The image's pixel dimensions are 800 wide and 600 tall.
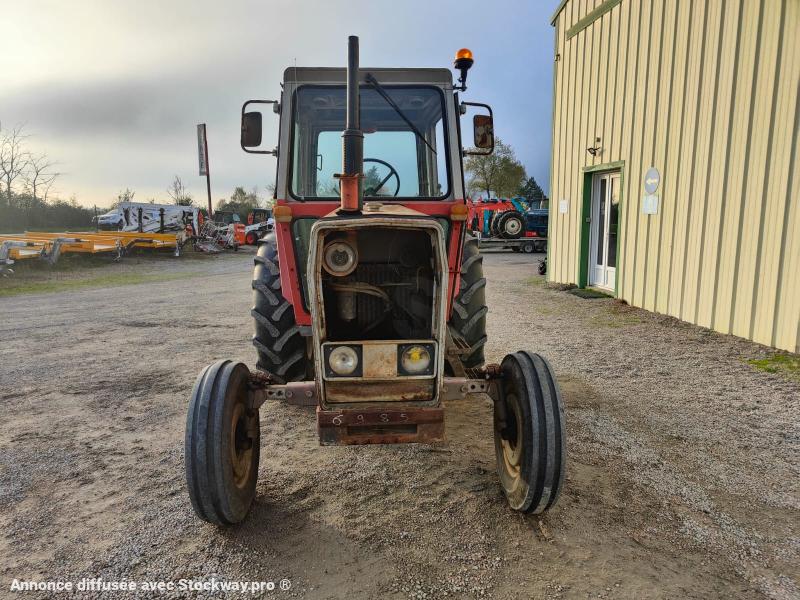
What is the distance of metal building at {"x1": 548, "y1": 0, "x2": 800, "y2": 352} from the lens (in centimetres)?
591

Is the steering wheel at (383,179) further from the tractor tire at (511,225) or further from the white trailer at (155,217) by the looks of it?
the white trailer at (155,217)

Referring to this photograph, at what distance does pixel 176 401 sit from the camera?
449cm

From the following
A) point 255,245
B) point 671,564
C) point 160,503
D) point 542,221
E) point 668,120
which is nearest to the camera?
point 671,564

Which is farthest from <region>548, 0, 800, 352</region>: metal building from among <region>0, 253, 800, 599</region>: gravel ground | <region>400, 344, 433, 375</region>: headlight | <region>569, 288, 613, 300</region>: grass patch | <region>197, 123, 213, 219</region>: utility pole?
<region>197, 123, 213, 219</region>: utility pole

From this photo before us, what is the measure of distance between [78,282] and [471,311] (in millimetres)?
12783

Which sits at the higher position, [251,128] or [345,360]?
[251,128]

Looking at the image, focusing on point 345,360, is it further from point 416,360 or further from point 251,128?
point 251,128

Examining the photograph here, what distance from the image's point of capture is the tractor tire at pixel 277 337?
3877mm

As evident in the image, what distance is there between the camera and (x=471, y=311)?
→ 394 cm

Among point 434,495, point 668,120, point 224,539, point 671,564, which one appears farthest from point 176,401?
point 668,120

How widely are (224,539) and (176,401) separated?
222 centimetres

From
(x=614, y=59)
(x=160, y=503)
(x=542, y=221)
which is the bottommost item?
(x=160, y=503)

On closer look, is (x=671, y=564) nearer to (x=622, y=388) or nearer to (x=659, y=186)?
(x=622, y=388)

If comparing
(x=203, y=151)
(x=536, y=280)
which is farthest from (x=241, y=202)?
(x=536, y=280)
